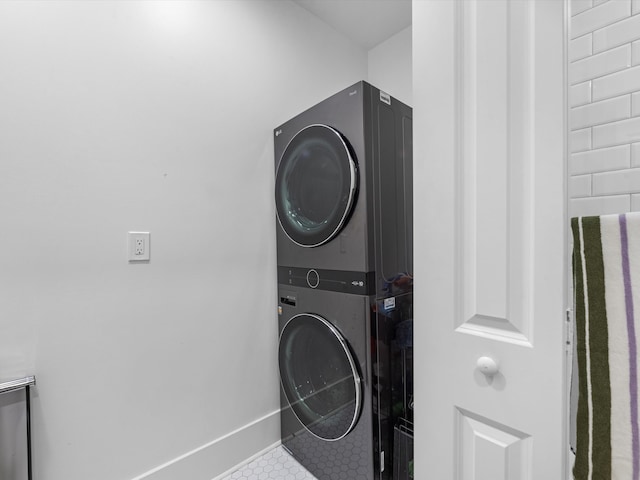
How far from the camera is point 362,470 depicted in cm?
129

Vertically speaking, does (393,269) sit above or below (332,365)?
above

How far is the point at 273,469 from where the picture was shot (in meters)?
1.57

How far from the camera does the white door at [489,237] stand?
62 centimetres

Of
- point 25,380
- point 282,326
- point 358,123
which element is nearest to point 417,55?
point 358,123

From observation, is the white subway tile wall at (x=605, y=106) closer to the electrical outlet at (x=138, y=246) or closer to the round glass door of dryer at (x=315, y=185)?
the round glass door of dryer at (x=315, y=185)

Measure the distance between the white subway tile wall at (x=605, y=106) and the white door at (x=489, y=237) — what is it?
0.36 metres

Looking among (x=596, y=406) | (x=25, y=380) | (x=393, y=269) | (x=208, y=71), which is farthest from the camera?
(x=208, y=71)

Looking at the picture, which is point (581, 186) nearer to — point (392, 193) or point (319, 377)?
point (392, 193)

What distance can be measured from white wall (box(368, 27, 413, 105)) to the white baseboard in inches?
85.5

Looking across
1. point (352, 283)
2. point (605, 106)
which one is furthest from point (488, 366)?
point (605, 106)

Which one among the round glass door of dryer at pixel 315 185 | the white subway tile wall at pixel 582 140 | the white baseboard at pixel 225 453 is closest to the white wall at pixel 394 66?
the round glass door of dryer at pixel 315 185

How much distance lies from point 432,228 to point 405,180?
71 centimetres

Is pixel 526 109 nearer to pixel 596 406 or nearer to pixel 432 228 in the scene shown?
pixel 432 228

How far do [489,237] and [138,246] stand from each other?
1308 millimetres
